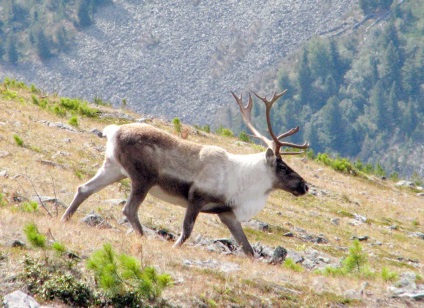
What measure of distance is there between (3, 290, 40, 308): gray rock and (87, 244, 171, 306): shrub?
2.60 feet

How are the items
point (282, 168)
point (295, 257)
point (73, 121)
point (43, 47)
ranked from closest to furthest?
point (282, 168), point (295, 257), point (73, 121), point (43, 47)

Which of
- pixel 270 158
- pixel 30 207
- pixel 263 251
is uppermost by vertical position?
pixel 270 158

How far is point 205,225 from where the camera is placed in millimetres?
18062

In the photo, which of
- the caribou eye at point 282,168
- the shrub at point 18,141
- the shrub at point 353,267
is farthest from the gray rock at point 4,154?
the shrub at point 353,267

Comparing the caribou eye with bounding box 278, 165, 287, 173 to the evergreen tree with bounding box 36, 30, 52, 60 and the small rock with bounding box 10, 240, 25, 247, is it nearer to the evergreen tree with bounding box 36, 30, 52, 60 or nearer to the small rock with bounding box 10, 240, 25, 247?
the small rock with bounding box 10, 240, 25, 247

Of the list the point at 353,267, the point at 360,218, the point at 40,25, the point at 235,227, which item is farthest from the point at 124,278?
the point at 40,25

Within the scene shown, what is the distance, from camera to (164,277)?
10.6m

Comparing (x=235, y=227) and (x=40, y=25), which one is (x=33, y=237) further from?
(x=40, y=25)

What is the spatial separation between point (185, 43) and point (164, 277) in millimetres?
155797

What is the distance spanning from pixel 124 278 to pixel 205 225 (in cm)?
746

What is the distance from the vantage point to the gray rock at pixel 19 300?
9.90 m

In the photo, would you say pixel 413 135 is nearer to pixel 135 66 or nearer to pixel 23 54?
pixel 135 66

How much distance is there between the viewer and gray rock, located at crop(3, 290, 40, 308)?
9898mm

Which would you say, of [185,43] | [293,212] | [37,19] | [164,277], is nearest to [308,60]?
[185,43]
